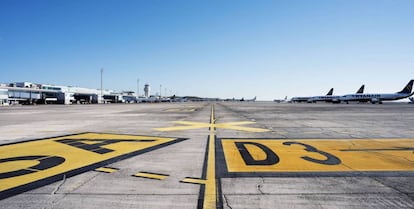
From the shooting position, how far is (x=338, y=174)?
546 centimetres

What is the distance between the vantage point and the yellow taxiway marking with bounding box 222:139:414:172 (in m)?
6.00

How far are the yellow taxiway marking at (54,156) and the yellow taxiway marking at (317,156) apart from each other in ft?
9.98

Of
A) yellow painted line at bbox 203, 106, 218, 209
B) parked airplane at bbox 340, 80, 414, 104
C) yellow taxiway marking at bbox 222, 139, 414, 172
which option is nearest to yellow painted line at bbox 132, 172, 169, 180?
yellow painted line at bbox 203, 106, 218, 209

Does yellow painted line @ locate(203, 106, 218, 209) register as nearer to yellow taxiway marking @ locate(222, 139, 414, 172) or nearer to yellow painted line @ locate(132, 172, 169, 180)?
yellow taxiway marking @ locate(222, 139, 414, 172)

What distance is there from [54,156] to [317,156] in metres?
7.35

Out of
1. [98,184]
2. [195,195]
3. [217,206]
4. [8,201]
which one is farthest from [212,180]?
[8,201]

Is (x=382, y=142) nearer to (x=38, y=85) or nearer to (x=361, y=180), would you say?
(x=361, y=180)

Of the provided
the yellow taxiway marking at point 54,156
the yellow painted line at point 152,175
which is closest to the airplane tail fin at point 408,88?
the yellow taxiway marking at point 54,156

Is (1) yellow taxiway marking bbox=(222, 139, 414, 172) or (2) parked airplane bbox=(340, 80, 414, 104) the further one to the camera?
(2) parked airplane bbox=(340, 80, 414, 104)

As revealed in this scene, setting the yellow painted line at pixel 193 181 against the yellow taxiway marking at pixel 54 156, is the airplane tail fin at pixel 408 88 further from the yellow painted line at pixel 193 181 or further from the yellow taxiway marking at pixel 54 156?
the yellow painted line at pixel 193 181

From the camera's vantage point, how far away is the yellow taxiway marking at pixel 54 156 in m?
5.10

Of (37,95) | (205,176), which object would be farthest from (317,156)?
(37,95)

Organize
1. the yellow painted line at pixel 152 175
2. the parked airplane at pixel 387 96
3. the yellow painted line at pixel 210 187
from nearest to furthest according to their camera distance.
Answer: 1. the yellow painted line at pixel 210 187
2. the yellow painted line at pixel 152 175
3. the parked airplane at pixel 387 96

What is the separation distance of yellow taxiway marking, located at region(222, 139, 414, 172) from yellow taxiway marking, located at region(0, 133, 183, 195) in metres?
3.04
